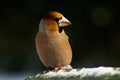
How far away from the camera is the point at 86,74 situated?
240 centimetres

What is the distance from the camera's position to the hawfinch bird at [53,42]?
2.92 m

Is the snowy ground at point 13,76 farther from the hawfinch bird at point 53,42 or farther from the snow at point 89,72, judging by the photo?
the snow at point 89,72

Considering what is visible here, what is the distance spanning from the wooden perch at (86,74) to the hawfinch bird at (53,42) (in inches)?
13.1

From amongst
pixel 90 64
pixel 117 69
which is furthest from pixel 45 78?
pixel 90 64

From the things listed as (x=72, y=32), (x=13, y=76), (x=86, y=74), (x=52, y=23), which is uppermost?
(x=52, y=23)

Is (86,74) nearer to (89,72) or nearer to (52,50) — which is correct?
(89,72)

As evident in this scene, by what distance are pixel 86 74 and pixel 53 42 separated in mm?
535

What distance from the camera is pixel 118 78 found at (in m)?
2.26

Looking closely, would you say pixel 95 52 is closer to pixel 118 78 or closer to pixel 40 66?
pixel 40 66

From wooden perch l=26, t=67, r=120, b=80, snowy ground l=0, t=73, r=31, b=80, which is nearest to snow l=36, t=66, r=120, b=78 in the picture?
wooden perch l=26, t=67, r=120, b=80

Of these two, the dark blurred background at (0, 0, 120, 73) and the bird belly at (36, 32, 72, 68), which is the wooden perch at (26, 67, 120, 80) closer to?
the bird belly at (36, 32, 72, 68)

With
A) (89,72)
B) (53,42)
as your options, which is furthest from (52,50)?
(89,72)

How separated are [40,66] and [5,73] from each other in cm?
37

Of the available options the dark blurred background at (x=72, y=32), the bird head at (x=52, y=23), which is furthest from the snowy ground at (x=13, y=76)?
the bird head at (x=52, y=23)
